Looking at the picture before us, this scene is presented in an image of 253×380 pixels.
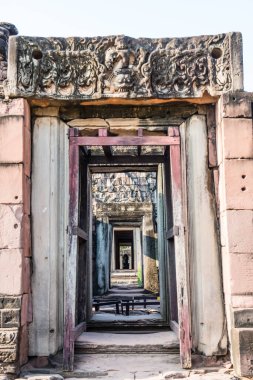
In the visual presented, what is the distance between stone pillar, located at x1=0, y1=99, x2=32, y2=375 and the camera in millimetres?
4723

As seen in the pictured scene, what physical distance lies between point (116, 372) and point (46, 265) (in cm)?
135

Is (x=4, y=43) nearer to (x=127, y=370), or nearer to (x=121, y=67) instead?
(x=121, y=67)

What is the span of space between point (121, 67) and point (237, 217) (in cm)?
208

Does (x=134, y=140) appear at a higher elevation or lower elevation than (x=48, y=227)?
higher

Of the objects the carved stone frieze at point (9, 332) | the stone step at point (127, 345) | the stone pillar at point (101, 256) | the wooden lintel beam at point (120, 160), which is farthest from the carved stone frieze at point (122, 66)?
the stone pillar at point (101, 256)

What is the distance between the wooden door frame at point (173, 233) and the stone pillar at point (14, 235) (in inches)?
17.5

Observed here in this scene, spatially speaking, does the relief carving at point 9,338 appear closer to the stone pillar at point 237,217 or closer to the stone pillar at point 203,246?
the stone pillar at point 203,246

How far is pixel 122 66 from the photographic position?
5.31 m

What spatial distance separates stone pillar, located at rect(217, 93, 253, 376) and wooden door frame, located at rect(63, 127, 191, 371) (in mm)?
442

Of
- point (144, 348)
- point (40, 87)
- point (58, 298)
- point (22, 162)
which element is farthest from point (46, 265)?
point (40, 87)

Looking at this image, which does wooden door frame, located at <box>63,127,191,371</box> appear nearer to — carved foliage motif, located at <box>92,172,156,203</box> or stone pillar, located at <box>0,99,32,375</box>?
stone pillar, located at <box>0,99,32,375</box>

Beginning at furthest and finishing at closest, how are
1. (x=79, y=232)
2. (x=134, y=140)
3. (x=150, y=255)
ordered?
1. (x=150, y=255)
2. (x=79, y=232)
3. (x=134, y=140)

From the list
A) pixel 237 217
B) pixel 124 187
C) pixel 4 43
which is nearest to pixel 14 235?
pixel 237 217

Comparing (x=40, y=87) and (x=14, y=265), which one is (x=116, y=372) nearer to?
(x=14, y=265)
